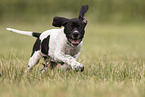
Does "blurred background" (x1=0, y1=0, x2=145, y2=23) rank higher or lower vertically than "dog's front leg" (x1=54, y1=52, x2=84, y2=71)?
higher

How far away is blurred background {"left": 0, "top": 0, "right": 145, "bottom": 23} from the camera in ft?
81.2

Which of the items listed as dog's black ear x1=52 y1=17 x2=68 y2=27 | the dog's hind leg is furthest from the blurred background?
dog's black ear x1=52 y1=17 x2=68 y2=27

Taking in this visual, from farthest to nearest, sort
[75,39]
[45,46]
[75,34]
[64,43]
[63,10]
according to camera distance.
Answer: [63,10], [45,46], [64,43], [75,39], [75,34]

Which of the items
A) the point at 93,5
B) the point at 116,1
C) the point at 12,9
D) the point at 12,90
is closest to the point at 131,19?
the point at 116,1

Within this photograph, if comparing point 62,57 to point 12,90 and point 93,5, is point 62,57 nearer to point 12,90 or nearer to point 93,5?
point 93,5

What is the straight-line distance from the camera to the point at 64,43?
3617 mm

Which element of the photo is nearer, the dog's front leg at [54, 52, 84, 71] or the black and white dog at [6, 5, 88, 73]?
the dog's front leg at [54, 52, 84, 71]

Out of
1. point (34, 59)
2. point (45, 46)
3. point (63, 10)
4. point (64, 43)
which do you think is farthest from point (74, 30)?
point (63, 10)

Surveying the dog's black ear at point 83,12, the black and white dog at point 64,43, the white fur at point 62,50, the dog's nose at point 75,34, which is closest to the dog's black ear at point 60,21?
the black and white dog at point 64,43

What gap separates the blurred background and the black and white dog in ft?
64.8

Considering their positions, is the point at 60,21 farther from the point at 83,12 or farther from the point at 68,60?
the point at 68,60

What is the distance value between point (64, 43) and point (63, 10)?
72.9 ft

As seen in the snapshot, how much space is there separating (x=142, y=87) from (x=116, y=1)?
23.4 m

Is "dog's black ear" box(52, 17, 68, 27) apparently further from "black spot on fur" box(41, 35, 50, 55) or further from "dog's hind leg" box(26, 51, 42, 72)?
"dog's hind leg" box(26, 51, 42, 72)
